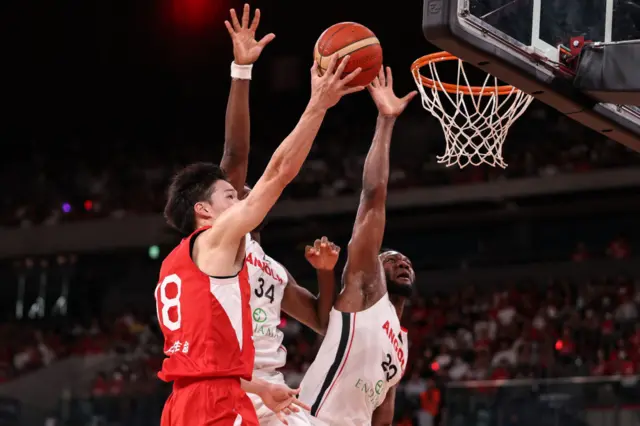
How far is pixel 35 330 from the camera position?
54.3 feet

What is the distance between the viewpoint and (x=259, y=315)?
4684 millimetres

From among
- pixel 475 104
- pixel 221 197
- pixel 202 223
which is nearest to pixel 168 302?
pixel 202 223

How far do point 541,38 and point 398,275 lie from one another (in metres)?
1.48

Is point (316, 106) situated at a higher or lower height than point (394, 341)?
higher

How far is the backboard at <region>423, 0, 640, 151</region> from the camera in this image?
155 inches

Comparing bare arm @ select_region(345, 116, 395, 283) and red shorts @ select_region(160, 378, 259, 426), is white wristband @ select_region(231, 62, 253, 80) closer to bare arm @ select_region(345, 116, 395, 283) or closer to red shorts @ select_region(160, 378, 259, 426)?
bare arm @ select_region(345, 116, 395, 283)

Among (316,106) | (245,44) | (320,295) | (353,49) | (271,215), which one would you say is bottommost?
(320,295)

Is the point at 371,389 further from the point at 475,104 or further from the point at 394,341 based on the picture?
the point at 475,104

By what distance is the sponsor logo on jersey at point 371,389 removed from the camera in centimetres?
478

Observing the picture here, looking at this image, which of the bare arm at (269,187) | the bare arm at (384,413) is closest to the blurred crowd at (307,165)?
the bare arm at (384,413)

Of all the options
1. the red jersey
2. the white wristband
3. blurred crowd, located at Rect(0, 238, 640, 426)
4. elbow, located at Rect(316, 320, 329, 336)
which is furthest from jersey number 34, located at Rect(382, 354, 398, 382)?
blurred crowd, located at Rect(0, 238, 640, 426)

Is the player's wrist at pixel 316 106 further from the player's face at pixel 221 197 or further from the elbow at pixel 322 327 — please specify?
the elbow at pixel 322 327

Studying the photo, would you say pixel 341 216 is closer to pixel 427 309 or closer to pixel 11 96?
pixel 427 309

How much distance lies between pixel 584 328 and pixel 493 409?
133 inches
